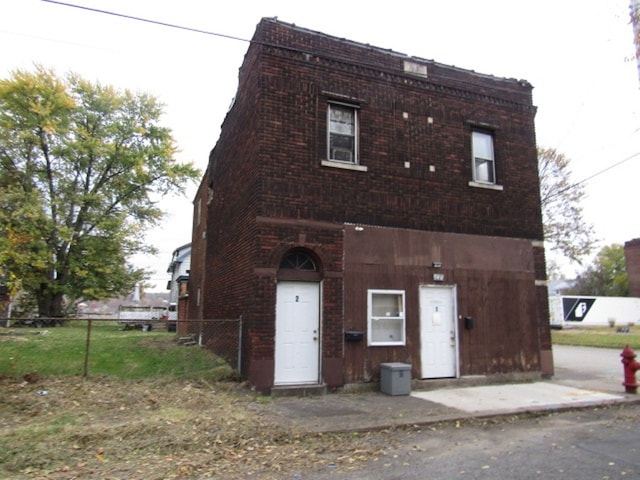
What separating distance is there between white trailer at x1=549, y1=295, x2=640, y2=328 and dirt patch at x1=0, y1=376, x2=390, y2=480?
39.2 meters

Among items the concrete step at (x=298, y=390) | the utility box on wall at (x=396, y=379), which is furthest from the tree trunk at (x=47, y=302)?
the utility box on wall at (x=396, y=379)

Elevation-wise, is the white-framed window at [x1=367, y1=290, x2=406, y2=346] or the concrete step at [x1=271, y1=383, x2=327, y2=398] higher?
the white-framed window at [x1=367, y1=290, x2=406, y2=346]

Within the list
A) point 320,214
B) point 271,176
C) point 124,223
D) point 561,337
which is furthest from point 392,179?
point 124,223

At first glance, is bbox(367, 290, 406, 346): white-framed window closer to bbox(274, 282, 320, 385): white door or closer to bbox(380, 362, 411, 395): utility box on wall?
bbox(380, 362, 411, 395): utility box on wall

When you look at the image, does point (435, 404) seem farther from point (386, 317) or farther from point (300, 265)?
point (300, 265)

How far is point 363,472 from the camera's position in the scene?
551 cm

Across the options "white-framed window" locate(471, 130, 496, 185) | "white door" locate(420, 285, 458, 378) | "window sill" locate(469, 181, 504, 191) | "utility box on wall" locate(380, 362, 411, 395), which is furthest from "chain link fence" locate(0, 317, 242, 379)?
"white-framed window" locate(471, 130, 496, 185)

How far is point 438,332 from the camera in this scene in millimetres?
11398

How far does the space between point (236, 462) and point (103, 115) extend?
112 ft

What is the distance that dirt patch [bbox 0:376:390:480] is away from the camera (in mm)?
5512

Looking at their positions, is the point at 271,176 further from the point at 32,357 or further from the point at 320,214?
the point at 32,357

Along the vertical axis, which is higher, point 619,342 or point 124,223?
point 124,223

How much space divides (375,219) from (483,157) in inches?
158

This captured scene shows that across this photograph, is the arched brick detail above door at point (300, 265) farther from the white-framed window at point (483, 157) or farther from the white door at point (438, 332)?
the white-framed window at point (483, 157)
